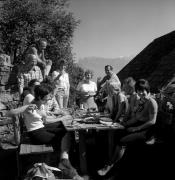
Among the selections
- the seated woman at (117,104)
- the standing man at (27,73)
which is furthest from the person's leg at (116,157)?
the standing man at (27,73)

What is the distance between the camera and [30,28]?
57.2 ft

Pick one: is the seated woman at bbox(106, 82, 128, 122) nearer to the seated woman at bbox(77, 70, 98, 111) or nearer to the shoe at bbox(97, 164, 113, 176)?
the shoe at bbox(97, 164, 113, 176)

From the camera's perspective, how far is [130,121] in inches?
194

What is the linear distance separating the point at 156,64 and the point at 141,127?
6159 mm

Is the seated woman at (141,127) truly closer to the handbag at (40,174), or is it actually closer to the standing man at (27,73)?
the handbag at (40,174)

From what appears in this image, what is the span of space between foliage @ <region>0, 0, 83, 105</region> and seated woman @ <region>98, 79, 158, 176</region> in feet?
44.2

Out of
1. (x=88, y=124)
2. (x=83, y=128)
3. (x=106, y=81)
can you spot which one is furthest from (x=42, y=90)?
(x=106, y=81)

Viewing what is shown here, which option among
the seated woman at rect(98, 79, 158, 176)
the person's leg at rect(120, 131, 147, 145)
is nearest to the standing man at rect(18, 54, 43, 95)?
the seated woman at rect(98, 79, 158, 176)

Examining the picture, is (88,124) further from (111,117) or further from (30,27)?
(30,27)

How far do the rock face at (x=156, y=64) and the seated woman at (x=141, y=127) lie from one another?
10.7 ft

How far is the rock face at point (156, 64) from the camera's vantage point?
847cm

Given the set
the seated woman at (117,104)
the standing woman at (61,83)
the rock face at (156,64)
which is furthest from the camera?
the rock face at (156,64)

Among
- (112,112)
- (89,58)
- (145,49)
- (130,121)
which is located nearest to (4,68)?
(112,112)

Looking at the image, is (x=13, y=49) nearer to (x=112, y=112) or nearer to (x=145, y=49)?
(x=145, y=49)
